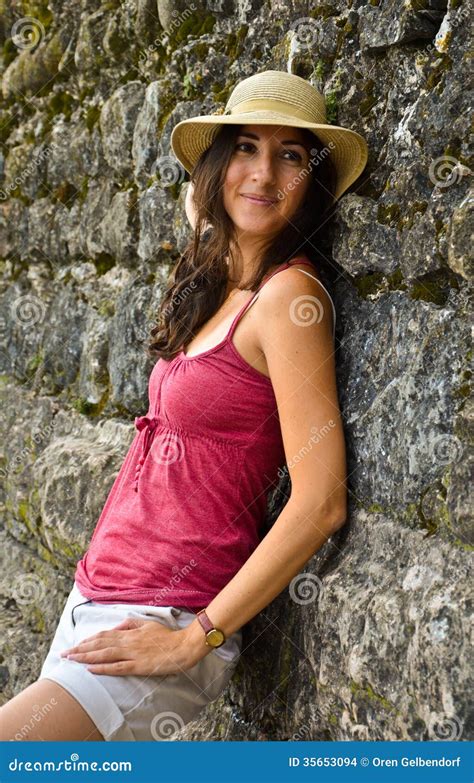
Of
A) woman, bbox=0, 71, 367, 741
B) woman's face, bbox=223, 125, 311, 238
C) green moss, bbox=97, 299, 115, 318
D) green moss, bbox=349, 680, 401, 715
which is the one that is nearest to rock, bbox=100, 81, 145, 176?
green moss, bbox=97, 299, 115, 318

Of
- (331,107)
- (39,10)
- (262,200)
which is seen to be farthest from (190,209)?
(39,10)

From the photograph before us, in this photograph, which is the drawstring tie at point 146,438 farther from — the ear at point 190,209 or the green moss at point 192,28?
the green moss at point 192,28

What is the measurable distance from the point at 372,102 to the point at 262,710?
1.74m

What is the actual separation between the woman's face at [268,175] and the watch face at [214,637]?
3.63ft

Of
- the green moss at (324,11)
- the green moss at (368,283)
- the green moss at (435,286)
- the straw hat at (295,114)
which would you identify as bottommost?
the green moss at (368,283)

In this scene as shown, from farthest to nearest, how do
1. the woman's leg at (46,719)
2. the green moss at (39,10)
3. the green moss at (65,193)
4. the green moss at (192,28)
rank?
the green moss at (39,10) < the green moss at (65,193) < the green moss at (192,28) < the woman's leg at (46,719)

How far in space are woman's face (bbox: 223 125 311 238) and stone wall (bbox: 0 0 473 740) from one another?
15 cm

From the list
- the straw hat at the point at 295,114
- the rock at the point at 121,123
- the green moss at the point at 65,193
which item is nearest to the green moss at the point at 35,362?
the green moss at the point at 65,193

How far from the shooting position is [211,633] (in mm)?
2303

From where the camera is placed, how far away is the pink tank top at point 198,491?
242 cm

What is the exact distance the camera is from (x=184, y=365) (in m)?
2.53

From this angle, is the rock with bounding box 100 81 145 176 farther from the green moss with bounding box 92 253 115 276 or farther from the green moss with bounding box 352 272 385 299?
the green moss with bounding box 352 272 385 299

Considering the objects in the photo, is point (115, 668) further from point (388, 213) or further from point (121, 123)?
point (121, 123)

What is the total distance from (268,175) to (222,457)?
2.59ft
